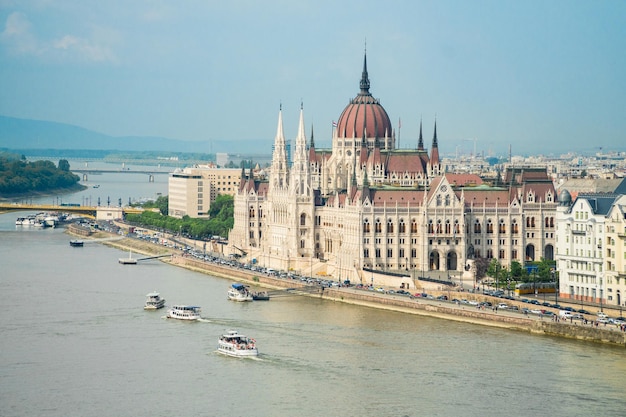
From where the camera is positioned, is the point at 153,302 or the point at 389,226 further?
the point at 389,226

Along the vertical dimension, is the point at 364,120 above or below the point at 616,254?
above

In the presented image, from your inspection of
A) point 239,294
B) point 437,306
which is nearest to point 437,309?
point 437,306

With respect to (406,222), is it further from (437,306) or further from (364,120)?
(364,120)

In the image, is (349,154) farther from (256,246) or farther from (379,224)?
(379,224)

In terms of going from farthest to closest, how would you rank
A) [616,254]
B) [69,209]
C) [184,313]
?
[69,209] < [184,313] < [616,254]

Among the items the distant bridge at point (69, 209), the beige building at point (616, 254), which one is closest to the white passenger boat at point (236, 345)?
the beige building at point (616, 254)

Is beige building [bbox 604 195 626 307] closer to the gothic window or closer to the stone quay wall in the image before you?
the stone quay wall

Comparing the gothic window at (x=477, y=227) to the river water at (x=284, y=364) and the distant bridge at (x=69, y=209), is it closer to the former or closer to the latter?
the river water at (x=284, y=364)
